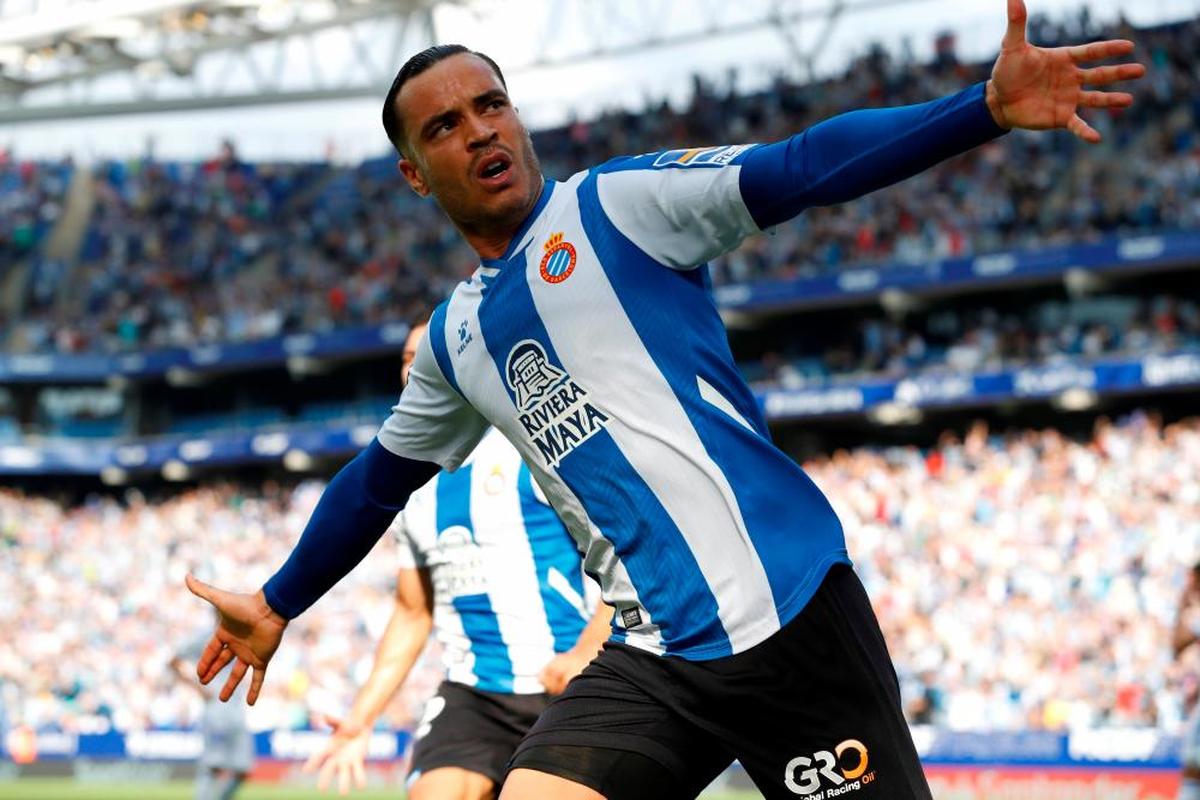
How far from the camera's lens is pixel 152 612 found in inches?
1144

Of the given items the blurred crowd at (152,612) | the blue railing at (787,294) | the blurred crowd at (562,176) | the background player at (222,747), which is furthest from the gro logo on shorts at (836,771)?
the blurred crowd at (562,176)

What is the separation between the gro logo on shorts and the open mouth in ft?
5.02

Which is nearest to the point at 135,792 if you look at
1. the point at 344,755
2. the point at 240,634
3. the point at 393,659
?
the point at 393,659

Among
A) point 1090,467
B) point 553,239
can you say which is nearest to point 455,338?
point 553,239

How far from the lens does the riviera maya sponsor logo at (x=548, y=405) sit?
372 centimetres

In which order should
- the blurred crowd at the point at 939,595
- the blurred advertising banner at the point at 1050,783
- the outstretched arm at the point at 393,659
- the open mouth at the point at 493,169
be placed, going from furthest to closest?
the blurred crowd at the point at 939,595 < the blurred advertising banner at the point at 1050,783 < the outstretched arm at the point at 393,659 < the open mouth at the point at 493,169

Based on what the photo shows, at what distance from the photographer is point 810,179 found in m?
3.27

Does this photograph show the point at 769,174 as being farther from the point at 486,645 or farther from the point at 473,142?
the point at 486,645

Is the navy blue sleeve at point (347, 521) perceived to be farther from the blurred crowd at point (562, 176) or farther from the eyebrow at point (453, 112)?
the blurred crowd at point (562, 176)

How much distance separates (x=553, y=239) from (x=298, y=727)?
20.8 metres

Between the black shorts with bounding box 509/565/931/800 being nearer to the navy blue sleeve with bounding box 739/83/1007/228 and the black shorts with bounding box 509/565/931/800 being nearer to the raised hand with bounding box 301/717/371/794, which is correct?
the navy blue sleeve with bounding box 739/83/1007/228

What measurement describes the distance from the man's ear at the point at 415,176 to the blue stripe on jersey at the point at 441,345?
0.30m

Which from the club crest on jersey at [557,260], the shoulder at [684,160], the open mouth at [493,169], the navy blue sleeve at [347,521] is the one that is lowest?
the navy blue sleeve at [347,521]

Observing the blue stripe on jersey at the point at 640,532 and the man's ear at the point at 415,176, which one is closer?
the blue stripe on jersey at the point at 640,532
